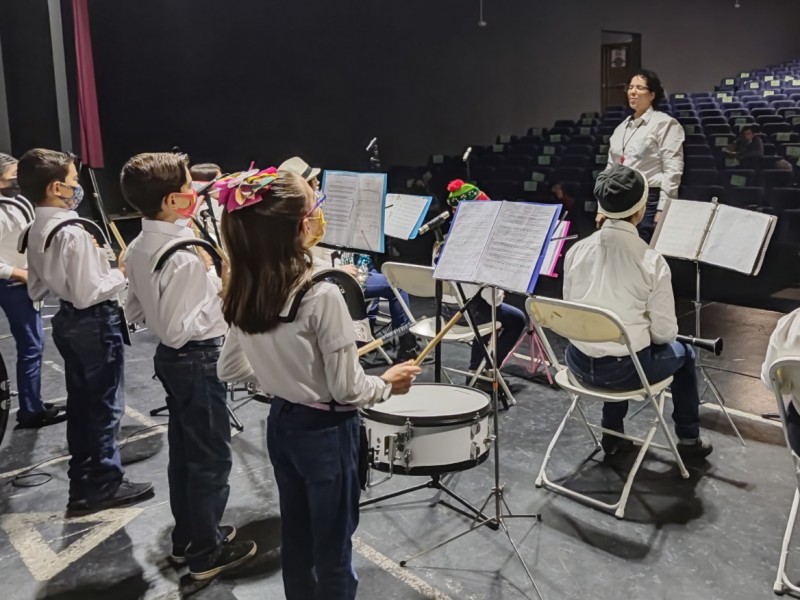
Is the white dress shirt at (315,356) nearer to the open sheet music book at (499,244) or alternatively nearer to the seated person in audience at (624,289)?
the open sheet music book at (499,244)

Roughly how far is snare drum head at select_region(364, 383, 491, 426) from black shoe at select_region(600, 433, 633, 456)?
1072 mm

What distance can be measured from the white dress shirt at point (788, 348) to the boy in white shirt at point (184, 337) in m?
1.78

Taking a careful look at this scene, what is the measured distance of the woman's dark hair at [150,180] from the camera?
7.58 feet

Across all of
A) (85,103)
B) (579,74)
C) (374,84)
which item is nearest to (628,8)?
(579,74)

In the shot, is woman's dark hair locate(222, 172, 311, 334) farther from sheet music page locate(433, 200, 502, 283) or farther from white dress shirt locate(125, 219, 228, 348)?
sheet music page locate(433, 200, 502, 283)

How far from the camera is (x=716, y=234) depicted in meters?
3.68

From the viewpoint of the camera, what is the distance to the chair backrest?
8.80 feet

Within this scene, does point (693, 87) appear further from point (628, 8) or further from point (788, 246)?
point (788, 246)

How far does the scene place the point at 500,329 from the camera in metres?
4.11

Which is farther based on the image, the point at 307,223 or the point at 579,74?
the point at 579,74

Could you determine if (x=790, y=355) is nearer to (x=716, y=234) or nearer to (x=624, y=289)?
(x=624, y=289)

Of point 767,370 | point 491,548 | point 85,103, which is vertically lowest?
point 491,548

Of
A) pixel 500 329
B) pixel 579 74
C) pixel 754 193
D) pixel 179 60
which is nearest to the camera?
pixel 500 329

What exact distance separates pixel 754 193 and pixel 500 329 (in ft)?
13.0
